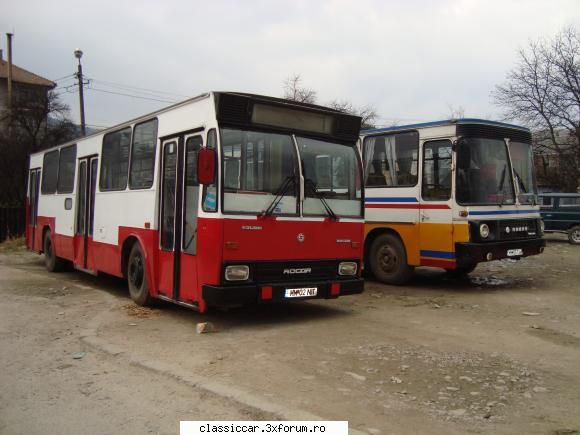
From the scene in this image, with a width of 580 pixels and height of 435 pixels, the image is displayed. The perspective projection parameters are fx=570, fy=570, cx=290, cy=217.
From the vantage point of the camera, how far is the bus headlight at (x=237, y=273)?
6973 mm

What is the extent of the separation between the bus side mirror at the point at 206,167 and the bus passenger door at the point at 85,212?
4761mm

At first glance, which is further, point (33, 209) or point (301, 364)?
point (33, 209)

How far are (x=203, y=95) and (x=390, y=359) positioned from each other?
4015 mm

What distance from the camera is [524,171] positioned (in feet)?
36.5

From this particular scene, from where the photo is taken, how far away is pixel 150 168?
28.6 feet

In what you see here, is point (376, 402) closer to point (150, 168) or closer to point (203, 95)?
point (203, 95)

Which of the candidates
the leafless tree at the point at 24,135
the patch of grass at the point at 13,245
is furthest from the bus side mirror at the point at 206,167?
the leafless tree at the point at 24,135

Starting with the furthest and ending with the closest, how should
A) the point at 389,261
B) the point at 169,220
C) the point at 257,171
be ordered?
the point at 389,261 → the point at 169,220 → the point at 257,171

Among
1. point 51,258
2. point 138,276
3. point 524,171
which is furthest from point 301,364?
point 51,258

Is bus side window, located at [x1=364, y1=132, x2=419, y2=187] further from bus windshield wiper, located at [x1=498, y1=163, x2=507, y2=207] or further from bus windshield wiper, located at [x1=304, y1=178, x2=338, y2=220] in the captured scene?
bus windshield wiper, located at [x1=304, y1=178, x2=338, y2=220]

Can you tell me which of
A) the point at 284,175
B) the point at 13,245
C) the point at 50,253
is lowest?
the point at 13,245

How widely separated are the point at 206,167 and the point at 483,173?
19.1 ft

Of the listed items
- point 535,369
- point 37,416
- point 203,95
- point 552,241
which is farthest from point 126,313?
point 552,241

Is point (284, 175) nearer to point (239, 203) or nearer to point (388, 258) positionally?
point (239, 203)
